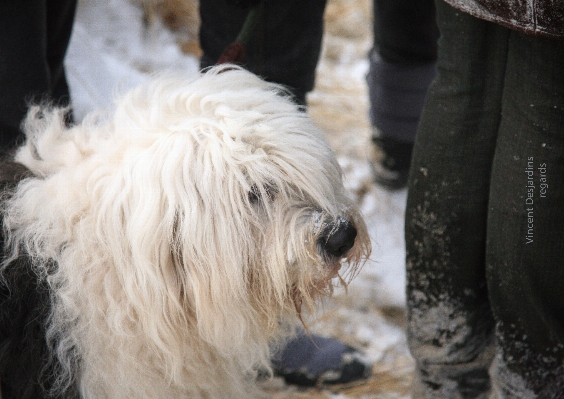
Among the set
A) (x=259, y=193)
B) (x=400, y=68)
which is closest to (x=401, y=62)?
(x=400, y=68)

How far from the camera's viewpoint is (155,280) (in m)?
1.23

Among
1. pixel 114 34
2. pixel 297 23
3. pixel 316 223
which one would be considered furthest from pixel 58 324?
pixel 114 34

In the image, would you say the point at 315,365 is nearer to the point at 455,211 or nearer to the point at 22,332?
the point at 455,211

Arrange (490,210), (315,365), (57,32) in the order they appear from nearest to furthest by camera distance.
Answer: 1. (490,210)
2. (57,32)
3. (315,365)

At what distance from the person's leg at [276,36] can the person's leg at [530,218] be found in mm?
820

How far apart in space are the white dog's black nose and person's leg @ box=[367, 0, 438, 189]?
1281mm

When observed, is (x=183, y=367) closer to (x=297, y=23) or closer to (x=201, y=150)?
(x=201, y=150)

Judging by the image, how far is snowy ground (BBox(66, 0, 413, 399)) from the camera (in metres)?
2.22

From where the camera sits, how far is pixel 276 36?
1.94m

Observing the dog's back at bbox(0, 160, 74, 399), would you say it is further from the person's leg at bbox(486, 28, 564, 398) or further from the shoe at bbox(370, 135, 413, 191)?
the shoe at bbox(370, 135, 413, 191)

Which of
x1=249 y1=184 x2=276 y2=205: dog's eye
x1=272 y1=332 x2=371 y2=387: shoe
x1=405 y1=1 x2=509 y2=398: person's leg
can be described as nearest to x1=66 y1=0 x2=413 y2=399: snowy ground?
x1=272 y1=332 x2=371 y2=387: shoe

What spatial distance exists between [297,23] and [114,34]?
226cm

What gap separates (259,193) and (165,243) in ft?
0.71

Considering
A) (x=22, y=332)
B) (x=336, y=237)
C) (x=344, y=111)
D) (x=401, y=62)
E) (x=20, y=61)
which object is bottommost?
(x=22, y=332)
